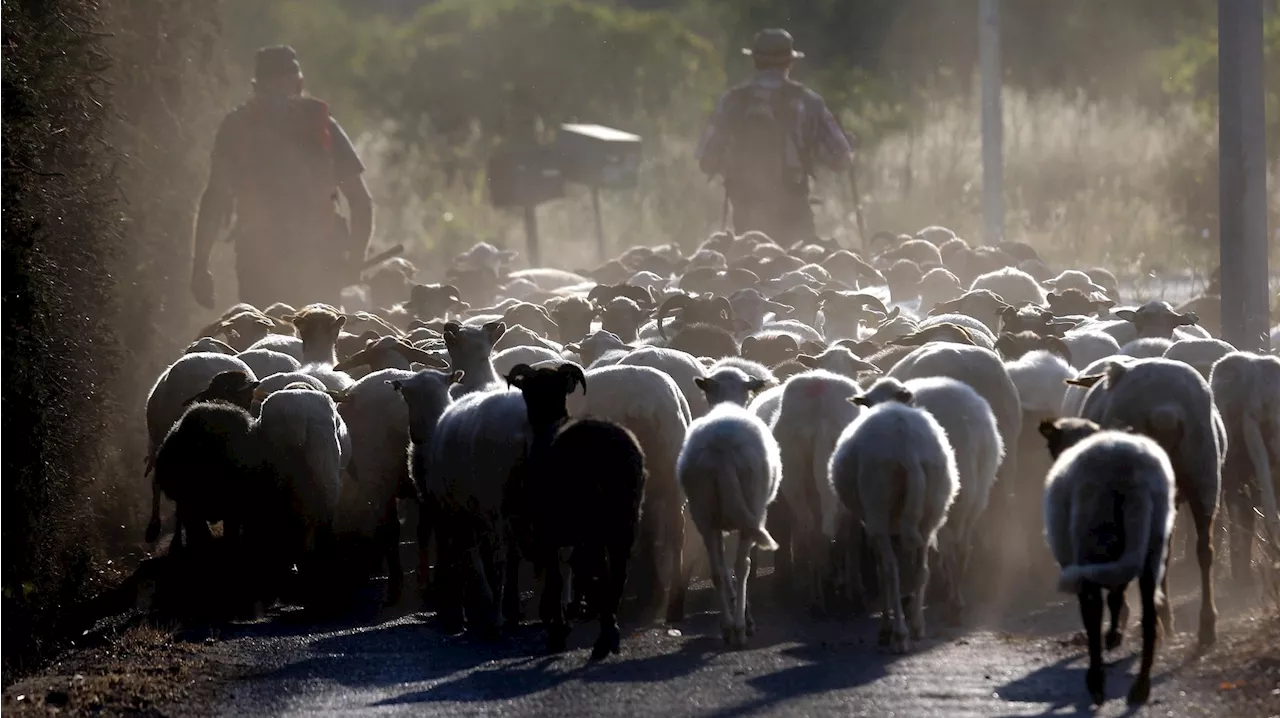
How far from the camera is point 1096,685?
7.68 meters

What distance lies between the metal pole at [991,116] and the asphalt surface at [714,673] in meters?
17.6

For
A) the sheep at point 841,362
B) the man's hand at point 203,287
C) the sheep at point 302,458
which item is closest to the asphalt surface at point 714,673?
the sheep at point 302,458

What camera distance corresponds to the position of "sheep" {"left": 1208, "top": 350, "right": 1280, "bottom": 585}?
9930 mm

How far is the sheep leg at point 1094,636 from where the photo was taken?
25.2ft

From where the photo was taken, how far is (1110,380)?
9383mm

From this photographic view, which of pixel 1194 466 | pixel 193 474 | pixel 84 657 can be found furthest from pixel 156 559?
pixel 1194 466

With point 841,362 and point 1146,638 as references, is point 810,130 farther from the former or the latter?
point 1146,638

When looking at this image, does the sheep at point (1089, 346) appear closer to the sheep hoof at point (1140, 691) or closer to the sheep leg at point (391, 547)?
the sheep leg at point (391, 547)

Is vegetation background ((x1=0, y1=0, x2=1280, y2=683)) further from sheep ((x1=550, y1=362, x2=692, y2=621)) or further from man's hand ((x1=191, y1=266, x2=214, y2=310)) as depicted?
sheep ((x1=550, y1=362, x2=692, y2=621))

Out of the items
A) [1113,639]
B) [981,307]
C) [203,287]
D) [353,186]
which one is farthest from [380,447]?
[353,186]

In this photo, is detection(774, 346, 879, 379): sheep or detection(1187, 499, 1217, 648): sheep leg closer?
detection(1187, 499, 1217, 648): sheep leg

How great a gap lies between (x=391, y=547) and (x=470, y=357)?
107 cm

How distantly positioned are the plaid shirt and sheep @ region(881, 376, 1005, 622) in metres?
14.1

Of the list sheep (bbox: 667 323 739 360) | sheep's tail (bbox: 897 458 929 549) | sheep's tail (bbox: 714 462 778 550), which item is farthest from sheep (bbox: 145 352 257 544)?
sheep's tail (bbox: 897 458 929 549)
